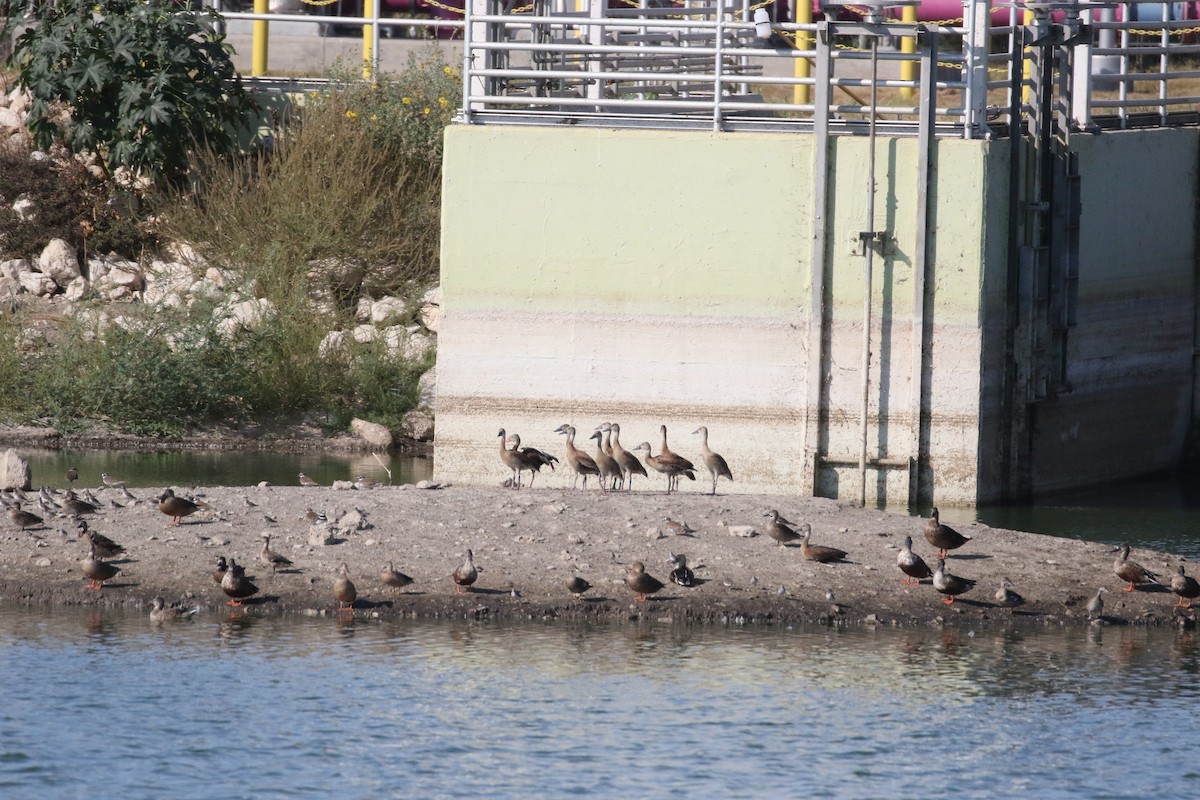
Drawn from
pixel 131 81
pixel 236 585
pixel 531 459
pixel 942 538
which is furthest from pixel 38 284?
pixel 942 538

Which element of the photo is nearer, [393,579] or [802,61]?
[393,579]

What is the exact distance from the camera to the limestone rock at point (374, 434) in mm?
23681

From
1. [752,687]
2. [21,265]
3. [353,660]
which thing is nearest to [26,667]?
[353,660]

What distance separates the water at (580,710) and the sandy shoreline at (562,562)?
0.97ft

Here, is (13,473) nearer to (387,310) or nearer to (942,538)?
(387,310)

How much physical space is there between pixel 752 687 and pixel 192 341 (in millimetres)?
11950

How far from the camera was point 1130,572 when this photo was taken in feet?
52.8

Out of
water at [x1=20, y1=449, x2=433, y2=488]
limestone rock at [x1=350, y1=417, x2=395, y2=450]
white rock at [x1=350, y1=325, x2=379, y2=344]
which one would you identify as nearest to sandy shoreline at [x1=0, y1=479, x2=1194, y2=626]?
water at [x1=20, y1=449, x2=433, y2=488]

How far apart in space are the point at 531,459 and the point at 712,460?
180 cm

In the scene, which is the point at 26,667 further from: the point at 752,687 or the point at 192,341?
the point at 192,341

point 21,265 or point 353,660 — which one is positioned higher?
point 21,265

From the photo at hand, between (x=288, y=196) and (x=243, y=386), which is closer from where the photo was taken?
(x=243, y=386)

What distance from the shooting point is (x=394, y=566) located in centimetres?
1609

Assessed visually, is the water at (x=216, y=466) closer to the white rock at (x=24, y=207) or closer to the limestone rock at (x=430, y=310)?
the limestone rock at (x=430, y=310)
